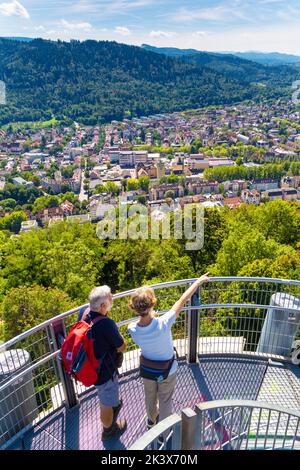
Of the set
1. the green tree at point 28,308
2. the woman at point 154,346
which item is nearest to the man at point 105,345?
→ the woman at point 154,346

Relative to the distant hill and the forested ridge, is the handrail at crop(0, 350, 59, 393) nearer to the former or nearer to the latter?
the forested ridge

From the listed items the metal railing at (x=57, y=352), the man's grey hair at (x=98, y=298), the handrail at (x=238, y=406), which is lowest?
the metal railing at (x=57, y=352)

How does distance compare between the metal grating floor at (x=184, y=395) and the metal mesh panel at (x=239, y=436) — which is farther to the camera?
the metal grating floor at (x=184, y=395)

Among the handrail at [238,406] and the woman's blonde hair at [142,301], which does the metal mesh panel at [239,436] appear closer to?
the handrail at [238,406]

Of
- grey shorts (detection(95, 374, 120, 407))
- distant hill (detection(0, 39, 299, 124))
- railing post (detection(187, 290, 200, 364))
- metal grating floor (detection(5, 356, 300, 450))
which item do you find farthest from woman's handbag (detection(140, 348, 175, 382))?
distant hill (detection(0, 39, 299, 124))

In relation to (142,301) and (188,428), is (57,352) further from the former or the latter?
(188,428)
